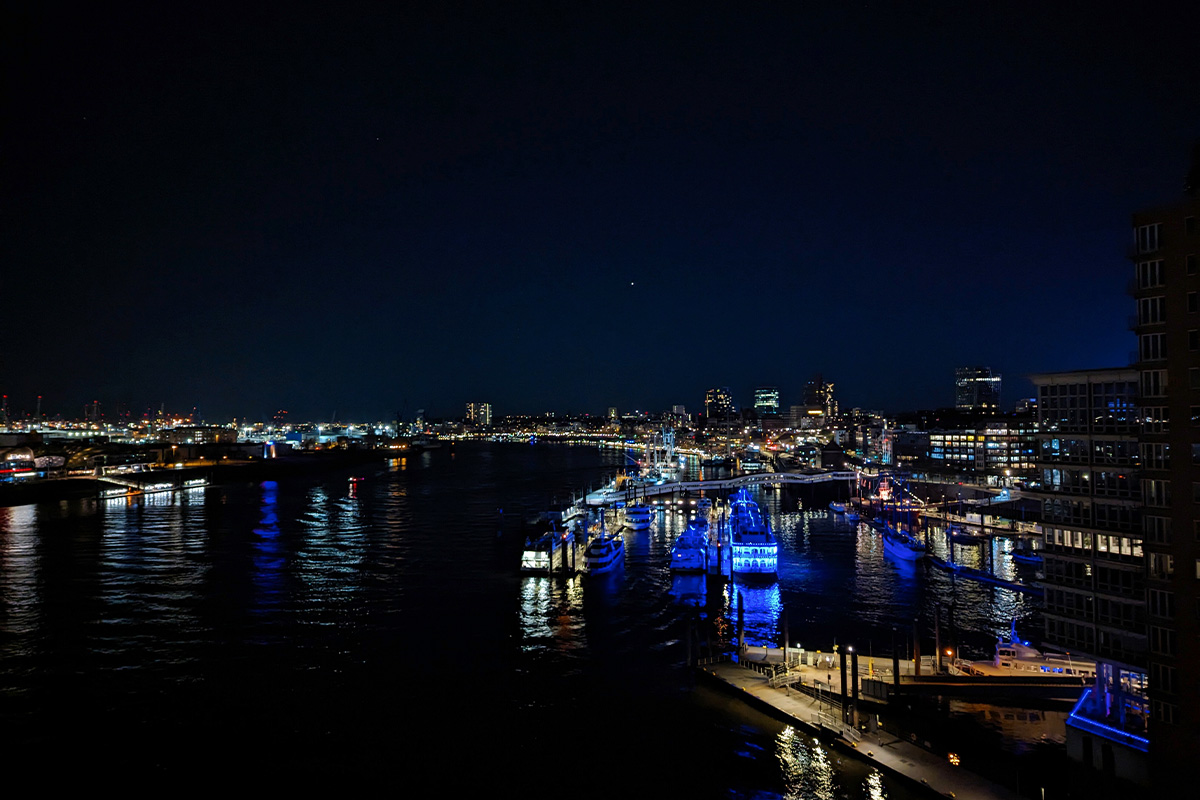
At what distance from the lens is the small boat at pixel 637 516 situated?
4456cm

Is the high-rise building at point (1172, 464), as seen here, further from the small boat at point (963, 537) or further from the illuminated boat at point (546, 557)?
the small boat at point (963, 537)

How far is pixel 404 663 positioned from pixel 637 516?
28.0 metres

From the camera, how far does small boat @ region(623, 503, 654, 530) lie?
44562 millimetres

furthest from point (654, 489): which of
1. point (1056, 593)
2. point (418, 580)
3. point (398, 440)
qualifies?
point (398, 440)

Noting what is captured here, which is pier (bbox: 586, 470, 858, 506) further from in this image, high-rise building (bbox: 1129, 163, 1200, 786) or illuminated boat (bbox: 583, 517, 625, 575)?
high-rise building (bbox: 1129, 163, 1200, 786)

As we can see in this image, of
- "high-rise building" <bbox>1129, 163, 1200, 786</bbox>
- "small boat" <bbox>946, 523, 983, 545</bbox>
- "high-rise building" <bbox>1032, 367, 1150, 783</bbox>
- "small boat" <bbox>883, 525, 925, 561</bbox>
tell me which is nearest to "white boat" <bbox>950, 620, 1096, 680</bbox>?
"high-rise building" <bbox>1032, 367, 1150, 783</bbox>

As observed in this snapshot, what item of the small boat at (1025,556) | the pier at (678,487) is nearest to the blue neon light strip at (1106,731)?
the small boat at (1025,556)

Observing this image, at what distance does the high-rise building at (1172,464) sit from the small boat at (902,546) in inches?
938

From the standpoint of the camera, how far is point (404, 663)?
65.3 ft

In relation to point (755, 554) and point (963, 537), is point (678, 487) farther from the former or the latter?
point (755, 554)

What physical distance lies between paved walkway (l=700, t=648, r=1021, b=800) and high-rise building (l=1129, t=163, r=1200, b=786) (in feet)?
9.10

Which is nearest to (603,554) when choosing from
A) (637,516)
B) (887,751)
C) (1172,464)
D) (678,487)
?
(637,516)

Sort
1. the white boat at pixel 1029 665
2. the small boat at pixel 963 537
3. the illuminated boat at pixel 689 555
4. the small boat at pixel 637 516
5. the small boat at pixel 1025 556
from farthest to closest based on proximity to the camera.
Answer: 1. the small boat at pixel 637 516
2. the small boat at pixel 963 537
3. the small boat at pixel 1025 556
4. the illuminated boat at pixel 689 555
5. the white boat at pixel 1029 665

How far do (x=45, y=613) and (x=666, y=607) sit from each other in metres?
22.2
